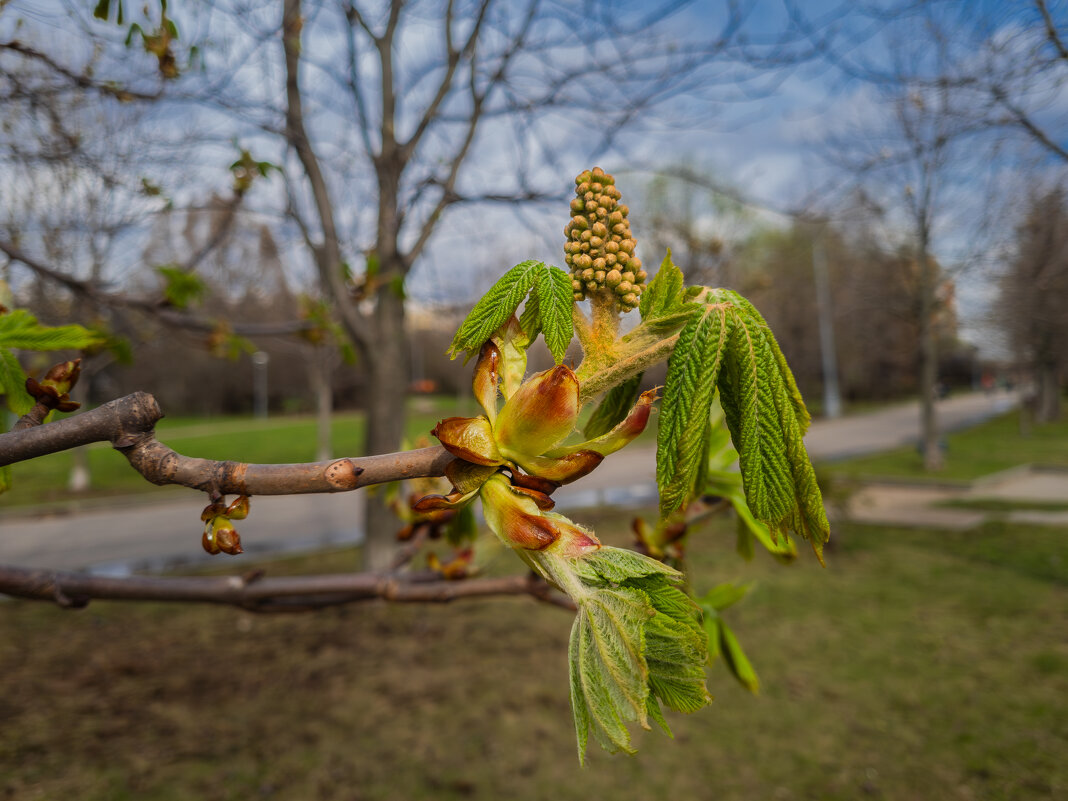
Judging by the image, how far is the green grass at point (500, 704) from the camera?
12.7 feet

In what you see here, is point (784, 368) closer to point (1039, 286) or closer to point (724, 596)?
point (724, 596)

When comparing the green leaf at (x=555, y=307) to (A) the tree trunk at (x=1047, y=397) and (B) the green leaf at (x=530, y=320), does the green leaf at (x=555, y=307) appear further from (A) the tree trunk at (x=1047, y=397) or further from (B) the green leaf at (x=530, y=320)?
(A) the tree trunk at (x=1047, y=397)

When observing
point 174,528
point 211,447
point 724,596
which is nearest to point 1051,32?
point 724,596

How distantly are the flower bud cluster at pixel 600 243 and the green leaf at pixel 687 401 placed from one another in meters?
0.08

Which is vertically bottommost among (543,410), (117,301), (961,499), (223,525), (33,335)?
(961,499)

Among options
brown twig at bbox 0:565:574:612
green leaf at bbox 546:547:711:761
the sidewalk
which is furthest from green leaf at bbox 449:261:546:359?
the sidewalk

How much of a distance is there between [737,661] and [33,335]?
4.21ft

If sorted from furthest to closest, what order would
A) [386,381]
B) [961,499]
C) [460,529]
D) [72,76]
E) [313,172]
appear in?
[961,499], [386,381], [313,172], [72,76], [460,529]

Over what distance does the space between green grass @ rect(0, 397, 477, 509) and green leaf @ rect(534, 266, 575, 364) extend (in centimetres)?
822

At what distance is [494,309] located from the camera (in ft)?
2.13

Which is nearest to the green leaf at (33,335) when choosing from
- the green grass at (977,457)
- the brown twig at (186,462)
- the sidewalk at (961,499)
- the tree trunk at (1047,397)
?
the brown twig at (186,462)

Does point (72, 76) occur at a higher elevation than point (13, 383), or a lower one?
higher

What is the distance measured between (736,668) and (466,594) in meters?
0.58

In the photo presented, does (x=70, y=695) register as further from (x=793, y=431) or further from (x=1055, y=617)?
(x=1055, y=617)
